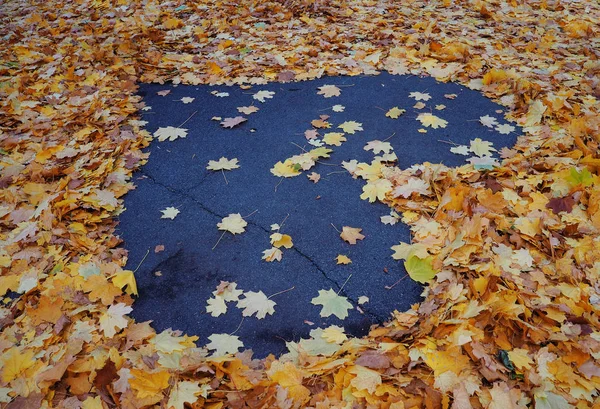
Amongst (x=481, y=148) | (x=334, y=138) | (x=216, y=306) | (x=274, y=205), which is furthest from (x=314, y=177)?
(x=481, y=148)

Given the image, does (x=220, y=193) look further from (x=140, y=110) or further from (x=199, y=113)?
(x=140, y=110)

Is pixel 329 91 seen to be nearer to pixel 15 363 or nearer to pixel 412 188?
pixel 412 188

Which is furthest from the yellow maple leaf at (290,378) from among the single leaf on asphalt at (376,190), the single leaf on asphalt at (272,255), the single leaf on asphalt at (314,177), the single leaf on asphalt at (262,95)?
the single leaf on asphalt at (262,95)

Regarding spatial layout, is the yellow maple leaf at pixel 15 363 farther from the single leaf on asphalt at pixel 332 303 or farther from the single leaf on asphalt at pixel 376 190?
the single leaf on asphalt at pixel 376 190

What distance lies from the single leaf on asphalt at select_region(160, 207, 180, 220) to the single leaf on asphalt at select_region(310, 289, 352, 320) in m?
1.35

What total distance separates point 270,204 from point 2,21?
22.3ft

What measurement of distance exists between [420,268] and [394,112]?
2103 millimetres

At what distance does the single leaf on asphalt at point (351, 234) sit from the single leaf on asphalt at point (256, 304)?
0.73 m

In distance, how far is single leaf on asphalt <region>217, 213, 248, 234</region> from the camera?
9.94ft

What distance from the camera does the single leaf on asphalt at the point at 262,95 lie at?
4.59 metres

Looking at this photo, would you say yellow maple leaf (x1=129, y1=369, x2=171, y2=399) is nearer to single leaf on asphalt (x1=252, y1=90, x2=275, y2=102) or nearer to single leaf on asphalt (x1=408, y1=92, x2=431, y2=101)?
single leaf on asphalt (x1=252, y1=90, x2=275, y2=102)

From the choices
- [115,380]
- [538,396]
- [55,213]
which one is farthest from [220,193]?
[538,396]

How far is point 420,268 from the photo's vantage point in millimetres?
2648

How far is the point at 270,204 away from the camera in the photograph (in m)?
3.24
